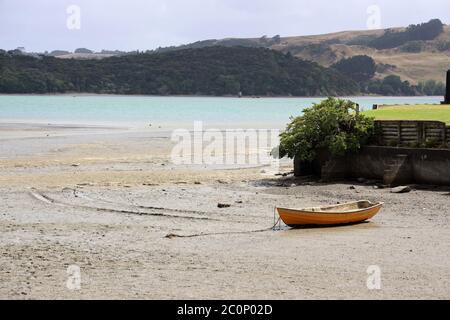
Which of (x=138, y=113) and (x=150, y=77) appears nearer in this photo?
(x=138, y=113)

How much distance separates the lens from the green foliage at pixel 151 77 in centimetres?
17600

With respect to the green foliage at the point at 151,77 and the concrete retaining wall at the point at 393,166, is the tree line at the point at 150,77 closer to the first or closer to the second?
the green foliage at the point at 151,77

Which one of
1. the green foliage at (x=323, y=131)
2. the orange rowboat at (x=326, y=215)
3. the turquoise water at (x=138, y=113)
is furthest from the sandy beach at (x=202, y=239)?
the turquoise water at (x=138, y=113)

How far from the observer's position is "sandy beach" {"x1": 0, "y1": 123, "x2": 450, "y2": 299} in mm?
12852

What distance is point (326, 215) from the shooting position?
60.4ft

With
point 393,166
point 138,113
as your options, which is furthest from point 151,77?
point 393,166

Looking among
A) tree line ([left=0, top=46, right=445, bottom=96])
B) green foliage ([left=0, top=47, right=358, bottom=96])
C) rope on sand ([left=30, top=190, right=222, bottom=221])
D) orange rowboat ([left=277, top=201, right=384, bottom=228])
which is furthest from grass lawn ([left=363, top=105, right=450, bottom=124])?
tree line ([left=0, top=46, right=445, bottom=96])

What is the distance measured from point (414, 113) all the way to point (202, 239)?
47.8 ft

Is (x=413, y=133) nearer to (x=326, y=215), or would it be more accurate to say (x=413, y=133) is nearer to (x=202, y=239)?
(x=326, y=215)

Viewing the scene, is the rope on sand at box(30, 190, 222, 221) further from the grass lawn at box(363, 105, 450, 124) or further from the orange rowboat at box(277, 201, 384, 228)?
the grass lawn at box(363, 105, 450, 124)

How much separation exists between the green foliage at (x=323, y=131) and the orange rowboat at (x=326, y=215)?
7.15 m
